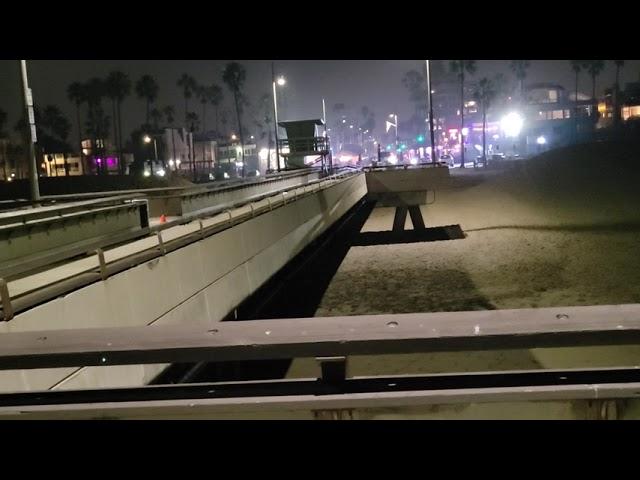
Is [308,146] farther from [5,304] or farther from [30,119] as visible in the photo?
[5,304]

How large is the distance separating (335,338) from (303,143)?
54.8m

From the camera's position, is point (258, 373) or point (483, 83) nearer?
point (258, 373)

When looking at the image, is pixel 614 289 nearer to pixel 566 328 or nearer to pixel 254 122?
pixel 566 328

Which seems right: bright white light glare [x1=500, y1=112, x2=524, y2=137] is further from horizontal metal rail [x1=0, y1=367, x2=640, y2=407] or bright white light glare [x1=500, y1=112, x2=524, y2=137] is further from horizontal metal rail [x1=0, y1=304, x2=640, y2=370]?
horizontal metal rail [x1=0, y1=367, x2=640, y2=407]

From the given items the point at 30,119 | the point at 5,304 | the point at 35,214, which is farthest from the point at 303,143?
the point at 5,304

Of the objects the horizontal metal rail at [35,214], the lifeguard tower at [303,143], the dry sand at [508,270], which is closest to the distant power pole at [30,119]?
the horizontal metal rail at [35,214]

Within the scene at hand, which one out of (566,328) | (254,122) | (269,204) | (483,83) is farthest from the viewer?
(254,122)

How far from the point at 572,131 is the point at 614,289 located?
91653 mm

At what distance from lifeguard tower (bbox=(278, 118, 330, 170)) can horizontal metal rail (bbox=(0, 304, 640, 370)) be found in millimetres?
52567

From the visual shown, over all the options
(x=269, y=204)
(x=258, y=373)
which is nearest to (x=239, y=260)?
(x=258, y=373)

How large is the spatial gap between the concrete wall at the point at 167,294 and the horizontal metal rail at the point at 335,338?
2.84ft

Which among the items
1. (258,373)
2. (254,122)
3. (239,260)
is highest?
(254,122)
